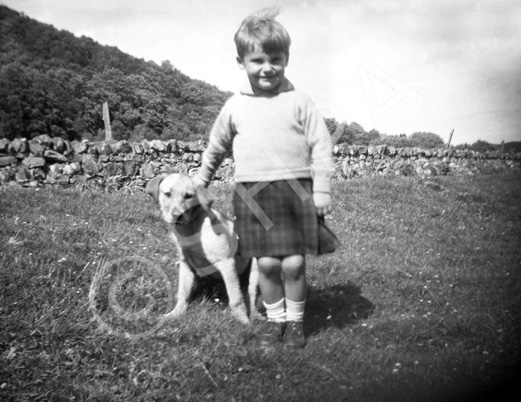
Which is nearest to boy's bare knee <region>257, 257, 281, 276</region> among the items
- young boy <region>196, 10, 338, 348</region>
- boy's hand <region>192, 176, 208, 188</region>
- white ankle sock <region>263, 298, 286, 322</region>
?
young boy <region>196, 10, 338, 348</region>

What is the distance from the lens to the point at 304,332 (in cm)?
316

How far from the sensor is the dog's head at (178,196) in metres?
2.85

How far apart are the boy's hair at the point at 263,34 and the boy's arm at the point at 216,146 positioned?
542 mm

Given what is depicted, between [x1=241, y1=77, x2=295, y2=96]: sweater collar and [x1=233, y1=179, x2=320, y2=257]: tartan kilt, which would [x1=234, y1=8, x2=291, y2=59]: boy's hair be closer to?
[x1=241, y1=77, x2=295, y2=96]: sweater collar

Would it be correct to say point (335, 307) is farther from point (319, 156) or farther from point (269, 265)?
point (319, 156)

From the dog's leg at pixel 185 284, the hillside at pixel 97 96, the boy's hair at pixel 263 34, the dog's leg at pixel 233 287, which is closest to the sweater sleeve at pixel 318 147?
the boy's hair at pixel 263 34

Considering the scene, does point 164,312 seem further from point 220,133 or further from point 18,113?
point 18,113

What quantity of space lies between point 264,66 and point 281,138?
0.51m

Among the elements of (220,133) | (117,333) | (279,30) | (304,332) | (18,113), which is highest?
(18,113)

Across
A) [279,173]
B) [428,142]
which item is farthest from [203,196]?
[428,142]

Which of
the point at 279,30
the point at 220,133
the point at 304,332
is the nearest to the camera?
the point at 279,30

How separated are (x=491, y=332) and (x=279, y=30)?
2.85 m

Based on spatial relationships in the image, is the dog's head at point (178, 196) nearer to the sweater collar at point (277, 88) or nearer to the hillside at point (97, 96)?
the sweater collar at point (277, 88)

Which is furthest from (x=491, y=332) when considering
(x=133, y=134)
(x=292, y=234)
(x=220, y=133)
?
(x=133, y=134)
